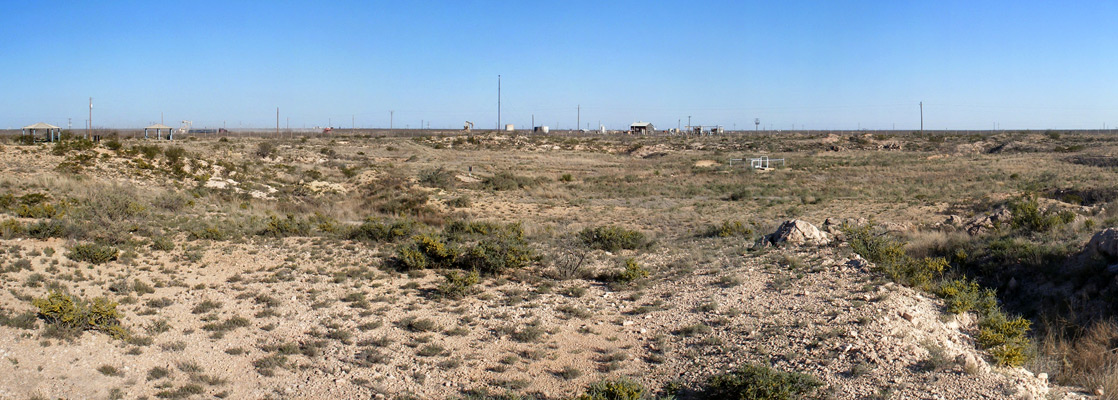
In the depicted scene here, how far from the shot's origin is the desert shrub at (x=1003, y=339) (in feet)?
21.2

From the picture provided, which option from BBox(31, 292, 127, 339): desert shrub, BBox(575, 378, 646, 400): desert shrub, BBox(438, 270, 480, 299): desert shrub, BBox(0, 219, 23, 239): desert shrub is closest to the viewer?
BBox(575, 378, 646, 400): desert shrub

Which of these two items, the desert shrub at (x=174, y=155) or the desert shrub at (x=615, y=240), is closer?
the desert shrub at (x=615, y=240)

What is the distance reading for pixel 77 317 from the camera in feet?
24.5

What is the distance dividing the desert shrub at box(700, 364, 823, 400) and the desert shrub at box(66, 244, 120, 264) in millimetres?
9205

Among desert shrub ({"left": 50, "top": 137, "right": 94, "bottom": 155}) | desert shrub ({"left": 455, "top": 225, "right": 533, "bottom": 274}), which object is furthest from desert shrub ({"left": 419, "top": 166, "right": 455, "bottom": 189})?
desert shrub ({"left": 455, "top": 225, "right": 533, "bottom": 274})

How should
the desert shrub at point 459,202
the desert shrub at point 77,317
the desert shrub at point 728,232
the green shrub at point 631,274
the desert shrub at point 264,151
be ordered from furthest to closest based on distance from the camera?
the desert shrub at point 264,151
the desert shrub at point 459,202
the desert shrub at point 728,232
the green shrub at point 631,274
the desert shrub at point 77,317

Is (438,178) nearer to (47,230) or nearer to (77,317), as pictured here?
(47,230)

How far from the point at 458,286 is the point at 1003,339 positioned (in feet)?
21.0

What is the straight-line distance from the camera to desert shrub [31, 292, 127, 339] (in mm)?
7434

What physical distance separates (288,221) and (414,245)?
12.7 feet

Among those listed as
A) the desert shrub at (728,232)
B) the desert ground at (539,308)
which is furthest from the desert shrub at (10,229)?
the desert shrub at (728,232)

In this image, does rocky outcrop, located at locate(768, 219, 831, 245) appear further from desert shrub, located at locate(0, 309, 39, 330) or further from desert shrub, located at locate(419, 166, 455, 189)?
A: desert shrub, located at locate(419, 166, 455, 189)

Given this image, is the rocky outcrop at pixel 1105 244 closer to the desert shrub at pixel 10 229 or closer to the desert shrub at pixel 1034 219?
the desert shrub at pixel 1034 219

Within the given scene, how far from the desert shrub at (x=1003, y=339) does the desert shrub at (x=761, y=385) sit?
1.92 meters
